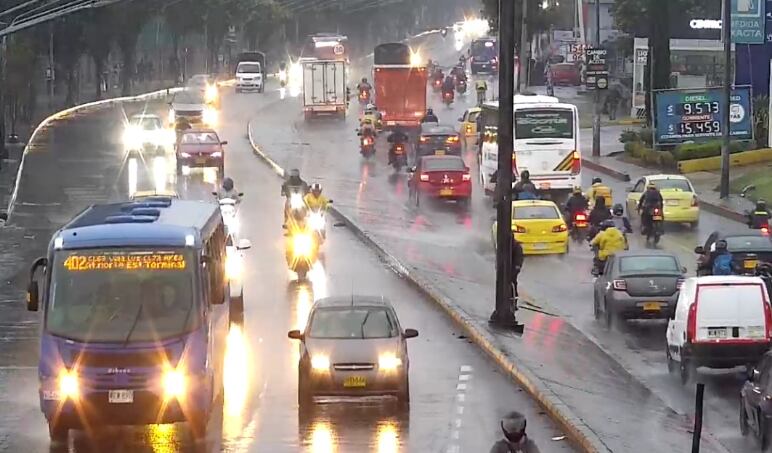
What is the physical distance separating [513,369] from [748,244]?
361 inches

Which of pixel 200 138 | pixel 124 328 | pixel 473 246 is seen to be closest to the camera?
pixel 124 328

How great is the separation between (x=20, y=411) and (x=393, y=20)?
172169mm

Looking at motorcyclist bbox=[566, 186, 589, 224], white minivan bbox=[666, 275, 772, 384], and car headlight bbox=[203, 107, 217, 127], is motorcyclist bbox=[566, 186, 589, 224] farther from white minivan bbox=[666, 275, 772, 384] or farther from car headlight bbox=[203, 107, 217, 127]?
car headlight bbox=[203, 107, 217, 127]

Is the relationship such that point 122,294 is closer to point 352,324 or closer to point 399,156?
point 352,324

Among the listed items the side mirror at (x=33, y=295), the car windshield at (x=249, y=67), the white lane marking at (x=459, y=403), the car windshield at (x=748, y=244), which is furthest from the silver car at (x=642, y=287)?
the car windshield at (x=249, y=67)

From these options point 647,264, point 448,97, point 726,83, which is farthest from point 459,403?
point 448,97

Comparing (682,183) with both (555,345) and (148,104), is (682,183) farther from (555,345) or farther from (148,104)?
(148,104)

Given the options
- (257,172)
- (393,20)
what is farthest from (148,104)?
(393,20)

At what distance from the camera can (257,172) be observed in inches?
2303

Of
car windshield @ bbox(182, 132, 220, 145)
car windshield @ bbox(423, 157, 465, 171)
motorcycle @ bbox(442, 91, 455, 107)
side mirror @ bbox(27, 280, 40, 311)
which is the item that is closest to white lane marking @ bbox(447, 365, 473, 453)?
side mirror @ bbox(27, 280, 40, 311)

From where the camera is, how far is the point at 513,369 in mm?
22812

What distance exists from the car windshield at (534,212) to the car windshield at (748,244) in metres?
8.08

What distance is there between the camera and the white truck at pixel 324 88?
77500mm

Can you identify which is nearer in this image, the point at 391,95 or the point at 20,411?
the point at 20,411
